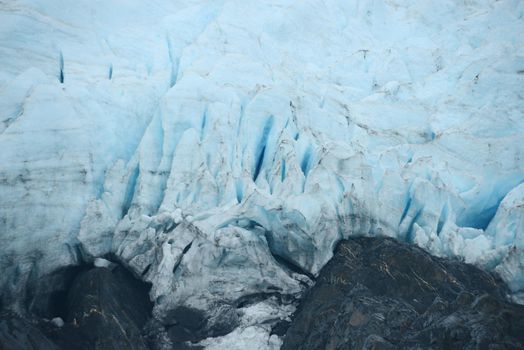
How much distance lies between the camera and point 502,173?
36.7 feet

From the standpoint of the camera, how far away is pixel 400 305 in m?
8.33

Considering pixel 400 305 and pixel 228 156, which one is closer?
pixel 400 305

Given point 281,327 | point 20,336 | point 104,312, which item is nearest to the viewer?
point 20,336

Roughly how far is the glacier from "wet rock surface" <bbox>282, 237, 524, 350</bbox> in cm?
48

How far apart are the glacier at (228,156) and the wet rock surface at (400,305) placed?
48 centimetres

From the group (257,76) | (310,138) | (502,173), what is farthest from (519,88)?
(257,76)

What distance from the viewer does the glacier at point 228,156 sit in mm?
9703

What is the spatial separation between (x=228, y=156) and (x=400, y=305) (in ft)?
15.1

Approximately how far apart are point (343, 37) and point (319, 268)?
8370 mm

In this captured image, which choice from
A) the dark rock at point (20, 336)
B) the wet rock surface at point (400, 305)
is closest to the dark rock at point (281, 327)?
the wet rock surface at point (400, 305)

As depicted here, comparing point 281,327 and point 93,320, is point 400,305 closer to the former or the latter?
point 281,327

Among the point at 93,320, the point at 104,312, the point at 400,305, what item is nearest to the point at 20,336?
the point at 93,320

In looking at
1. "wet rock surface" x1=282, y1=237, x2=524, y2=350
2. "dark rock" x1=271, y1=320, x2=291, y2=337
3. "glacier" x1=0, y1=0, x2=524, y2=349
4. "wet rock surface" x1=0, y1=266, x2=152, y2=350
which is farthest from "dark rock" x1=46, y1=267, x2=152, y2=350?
"wet rock surface" x1=282, y1=237, x2=524, y2=350

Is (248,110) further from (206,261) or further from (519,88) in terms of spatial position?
(519,88)
